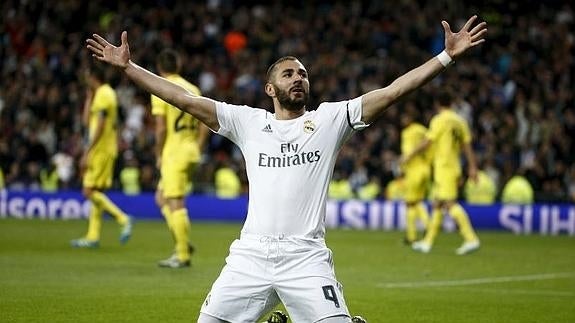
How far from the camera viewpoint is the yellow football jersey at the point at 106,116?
1678 cm

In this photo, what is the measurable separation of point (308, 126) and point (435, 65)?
914 millimetres

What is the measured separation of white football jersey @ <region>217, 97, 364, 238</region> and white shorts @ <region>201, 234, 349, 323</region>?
0.12m

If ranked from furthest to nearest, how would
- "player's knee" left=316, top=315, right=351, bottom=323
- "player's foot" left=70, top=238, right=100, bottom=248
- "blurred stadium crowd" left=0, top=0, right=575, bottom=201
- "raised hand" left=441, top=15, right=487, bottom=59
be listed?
"blurred stadium crowd" left=0, top=0, right=575, bottom=201 < "player's foot" left=70, top=238, right=100, bottom=248 < "raised hand" left=441, top=15, right=487, bottom=59 < "player's knee" left=316, top=315, right=351, bottom=323

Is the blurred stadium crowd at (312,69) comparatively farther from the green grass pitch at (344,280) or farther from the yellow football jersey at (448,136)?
the yellow football jersey at (448,136)

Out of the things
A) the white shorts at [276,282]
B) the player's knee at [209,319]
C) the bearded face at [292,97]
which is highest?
the bearded face at [292,97]

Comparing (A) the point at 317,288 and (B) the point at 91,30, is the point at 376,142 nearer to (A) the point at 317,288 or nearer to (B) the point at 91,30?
(B) the point at 91,30

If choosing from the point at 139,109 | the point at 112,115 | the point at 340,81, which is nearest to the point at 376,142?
the point at 340,81

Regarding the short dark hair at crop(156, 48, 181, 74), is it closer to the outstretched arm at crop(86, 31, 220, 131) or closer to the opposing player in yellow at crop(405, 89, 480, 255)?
the opposing player in yellow at crop(405, 89, 480, 255)

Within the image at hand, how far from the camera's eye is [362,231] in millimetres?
23719

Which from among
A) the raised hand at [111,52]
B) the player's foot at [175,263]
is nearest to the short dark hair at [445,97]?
the player's foot at [175,263]

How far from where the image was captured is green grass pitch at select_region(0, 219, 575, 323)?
1051 centimetres

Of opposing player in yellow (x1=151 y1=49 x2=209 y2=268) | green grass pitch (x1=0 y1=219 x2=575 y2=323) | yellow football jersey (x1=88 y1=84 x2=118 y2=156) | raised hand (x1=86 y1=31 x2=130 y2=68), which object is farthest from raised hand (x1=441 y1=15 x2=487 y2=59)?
yellow football jersey (x1=88 y1=84 x2=118 y2=156)

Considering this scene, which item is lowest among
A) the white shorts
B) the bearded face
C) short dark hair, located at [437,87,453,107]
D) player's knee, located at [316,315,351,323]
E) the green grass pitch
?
the green grass pitch

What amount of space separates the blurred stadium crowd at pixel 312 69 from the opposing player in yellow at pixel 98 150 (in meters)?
9.96
